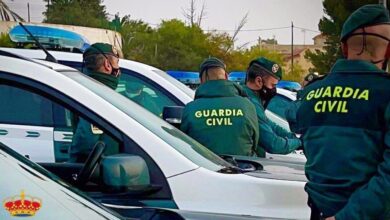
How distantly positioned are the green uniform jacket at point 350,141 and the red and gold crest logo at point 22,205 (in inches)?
45.6

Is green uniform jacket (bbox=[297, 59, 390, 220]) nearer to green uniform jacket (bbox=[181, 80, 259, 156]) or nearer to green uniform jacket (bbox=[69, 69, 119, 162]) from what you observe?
green uniform jacket (bbox=[69, 69, 119, 162])

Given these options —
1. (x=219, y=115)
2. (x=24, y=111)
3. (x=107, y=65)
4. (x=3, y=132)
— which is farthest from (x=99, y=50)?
(x=219, y=115)

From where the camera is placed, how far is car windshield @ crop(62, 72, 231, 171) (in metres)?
3.33

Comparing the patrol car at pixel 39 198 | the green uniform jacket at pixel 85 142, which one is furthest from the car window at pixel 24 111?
the patrol car at pixel 39 198

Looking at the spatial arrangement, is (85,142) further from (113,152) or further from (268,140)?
(268,140)

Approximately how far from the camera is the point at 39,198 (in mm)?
2297

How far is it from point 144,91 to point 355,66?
3688 mm

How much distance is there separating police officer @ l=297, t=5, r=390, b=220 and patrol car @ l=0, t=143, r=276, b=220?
47cm

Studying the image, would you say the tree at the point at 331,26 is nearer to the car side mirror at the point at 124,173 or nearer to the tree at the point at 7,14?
the tree at the point at 7,14

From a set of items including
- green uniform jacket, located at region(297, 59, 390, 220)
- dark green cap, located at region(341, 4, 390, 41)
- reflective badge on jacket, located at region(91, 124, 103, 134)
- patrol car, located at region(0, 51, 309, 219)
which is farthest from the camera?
reflective badge on jacket, located at region(91, 124, 103, 134)

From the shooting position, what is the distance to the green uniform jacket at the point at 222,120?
14.1ft

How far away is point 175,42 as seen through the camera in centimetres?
5775

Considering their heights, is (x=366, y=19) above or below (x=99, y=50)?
above

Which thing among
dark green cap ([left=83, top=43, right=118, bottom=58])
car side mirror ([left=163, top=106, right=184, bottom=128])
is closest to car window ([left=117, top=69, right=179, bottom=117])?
car side mirror ([left=163, top=106, right=184, bottom=128])
